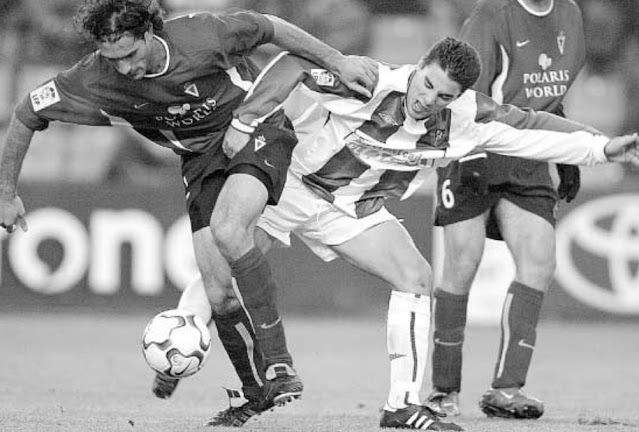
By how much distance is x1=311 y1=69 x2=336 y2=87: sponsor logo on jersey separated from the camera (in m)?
6.18

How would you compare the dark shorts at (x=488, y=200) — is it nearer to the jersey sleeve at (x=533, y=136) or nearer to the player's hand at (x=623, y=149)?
the jersey sleeve at (x=533, y=136)

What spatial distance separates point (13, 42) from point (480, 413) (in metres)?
7.81

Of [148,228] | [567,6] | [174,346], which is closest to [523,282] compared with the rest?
[567,6]

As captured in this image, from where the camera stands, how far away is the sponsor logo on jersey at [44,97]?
6156 millimetres

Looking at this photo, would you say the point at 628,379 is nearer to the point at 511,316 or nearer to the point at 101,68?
the point at 511,316

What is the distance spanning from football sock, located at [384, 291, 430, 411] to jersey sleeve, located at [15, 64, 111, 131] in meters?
1.60

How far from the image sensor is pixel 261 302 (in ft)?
19.7

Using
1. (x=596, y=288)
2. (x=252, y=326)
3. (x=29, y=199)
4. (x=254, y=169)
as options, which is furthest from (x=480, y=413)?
(x=29, y=199)

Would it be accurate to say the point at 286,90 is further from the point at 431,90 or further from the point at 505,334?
the point at 505,334

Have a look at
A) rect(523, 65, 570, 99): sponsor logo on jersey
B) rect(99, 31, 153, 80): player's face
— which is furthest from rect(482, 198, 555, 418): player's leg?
rect(99, 31, 153, 80): player's face

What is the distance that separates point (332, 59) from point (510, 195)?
4.81ft

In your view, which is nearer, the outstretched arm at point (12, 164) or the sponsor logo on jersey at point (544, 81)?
the outstretched arm at point (12, 164)

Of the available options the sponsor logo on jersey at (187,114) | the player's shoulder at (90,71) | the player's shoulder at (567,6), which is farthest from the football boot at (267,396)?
the player's shoulder at (567,6)

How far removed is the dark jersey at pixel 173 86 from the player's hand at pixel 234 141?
0.62 feet
